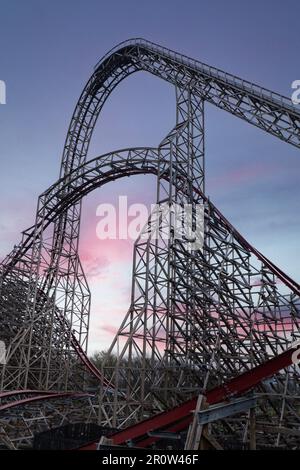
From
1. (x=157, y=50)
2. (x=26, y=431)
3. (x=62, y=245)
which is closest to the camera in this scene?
(x=26, y=431)

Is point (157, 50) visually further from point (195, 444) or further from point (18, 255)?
point (195, 444)

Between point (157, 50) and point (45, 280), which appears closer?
point (157, 50)

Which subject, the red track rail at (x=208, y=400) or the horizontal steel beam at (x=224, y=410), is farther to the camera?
the red track rail at (x=208, y=400)

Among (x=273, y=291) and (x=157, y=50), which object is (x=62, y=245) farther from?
(x=273, y=291)

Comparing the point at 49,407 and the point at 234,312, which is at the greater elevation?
the point at 234,312

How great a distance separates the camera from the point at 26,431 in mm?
14383

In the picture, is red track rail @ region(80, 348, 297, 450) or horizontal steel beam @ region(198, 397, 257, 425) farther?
red track rail @ region(80, 348, 297, 450)

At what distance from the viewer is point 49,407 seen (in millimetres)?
15211

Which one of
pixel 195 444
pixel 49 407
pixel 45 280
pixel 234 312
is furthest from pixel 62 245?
pixel 195 444

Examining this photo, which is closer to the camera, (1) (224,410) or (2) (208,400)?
(1) (224,410)

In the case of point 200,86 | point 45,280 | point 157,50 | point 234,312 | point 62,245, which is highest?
point 157,50

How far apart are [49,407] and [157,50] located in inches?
604

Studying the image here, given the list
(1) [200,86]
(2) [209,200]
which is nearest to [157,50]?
(1) [200,86]
